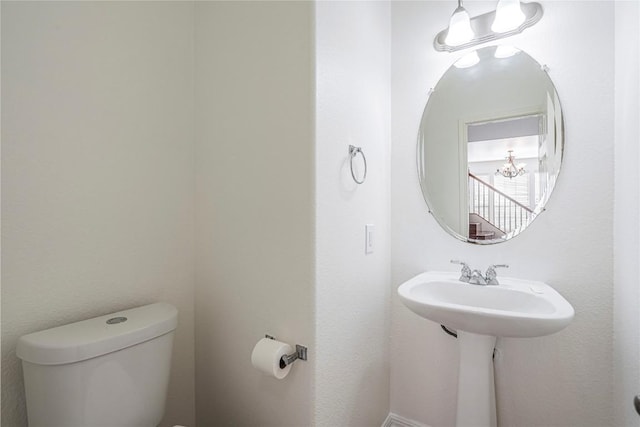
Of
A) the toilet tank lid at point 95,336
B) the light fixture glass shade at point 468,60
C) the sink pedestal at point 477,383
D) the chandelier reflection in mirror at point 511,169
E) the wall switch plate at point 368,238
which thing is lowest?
the sink pedestal at point 477,383

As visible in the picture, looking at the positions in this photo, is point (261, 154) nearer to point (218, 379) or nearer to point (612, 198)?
point (218, 379)

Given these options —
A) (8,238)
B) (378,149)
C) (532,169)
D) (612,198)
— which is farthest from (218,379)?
(612,198)

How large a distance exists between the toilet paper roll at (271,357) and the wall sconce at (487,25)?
1486mm

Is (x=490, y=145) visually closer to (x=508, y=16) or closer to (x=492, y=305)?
(x=508, y=16)

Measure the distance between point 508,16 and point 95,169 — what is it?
172cm

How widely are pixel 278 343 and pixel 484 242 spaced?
3.28 feet

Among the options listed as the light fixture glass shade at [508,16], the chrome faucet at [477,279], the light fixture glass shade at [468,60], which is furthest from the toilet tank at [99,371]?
the light fixture glass shade at [508,16]

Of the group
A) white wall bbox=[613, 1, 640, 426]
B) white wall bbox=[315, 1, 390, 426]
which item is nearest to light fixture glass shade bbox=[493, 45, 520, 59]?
white wall bbox=[613, 1, 640, 426]

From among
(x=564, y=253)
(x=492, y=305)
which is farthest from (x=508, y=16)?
(x=492, y=305)

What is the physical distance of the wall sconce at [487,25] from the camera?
4.07 ft

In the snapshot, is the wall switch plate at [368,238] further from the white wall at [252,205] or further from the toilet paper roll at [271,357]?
the toilet paper roll at [271,357]

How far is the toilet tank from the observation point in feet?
2.71

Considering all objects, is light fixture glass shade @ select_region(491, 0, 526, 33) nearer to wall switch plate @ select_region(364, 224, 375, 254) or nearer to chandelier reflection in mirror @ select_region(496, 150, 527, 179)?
chandelier reflection in mirror @ select_region(496, 150, 527, 179)

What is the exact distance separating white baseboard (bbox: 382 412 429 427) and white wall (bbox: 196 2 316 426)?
74cm
